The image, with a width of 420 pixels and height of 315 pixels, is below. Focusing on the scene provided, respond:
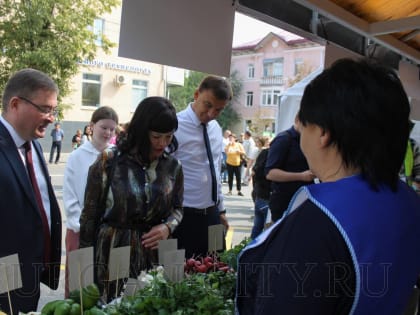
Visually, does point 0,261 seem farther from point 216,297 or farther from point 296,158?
point 296,158

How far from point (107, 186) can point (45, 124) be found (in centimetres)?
38

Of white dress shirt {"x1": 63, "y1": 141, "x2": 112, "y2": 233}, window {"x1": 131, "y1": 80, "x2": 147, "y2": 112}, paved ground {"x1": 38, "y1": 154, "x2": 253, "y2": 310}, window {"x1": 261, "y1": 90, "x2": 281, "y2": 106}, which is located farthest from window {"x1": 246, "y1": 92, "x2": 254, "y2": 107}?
white dress shirt {"x1": 63, "y1": 141, "x2": 112, "y2": 233}

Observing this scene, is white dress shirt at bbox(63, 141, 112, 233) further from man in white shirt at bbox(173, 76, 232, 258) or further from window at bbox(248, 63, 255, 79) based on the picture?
window at bbox(248, 63, 255, 79)

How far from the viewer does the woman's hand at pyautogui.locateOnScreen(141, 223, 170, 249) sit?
1.84 m

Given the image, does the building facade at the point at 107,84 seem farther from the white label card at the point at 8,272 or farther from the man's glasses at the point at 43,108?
the white label card at the point at 8,272

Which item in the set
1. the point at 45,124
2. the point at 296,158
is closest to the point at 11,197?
the point at 45,124

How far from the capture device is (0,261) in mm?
1287

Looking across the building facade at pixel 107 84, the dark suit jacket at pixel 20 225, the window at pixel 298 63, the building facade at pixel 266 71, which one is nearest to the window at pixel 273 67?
the building facade at pixel 266 71

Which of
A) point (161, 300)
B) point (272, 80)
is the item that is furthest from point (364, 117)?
point (272, 80)

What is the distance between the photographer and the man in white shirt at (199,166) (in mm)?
2443

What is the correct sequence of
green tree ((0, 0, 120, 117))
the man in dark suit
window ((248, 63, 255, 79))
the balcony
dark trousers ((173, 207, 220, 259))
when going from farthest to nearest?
window ((248, 63, 255, 79)) → the balcony → green tree ((0, 0, 120, 117)) → dark trousers ((173, 207, 220, 259)) → the man in dark suit

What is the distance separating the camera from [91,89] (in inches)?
728

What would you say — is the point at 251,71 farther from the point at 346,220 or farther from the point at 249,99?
the point at 346,220

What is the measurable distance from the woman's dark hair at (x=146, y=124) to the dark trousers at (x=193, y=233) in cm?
67
